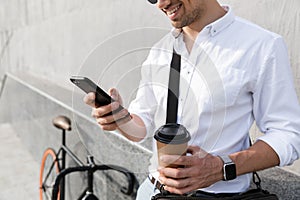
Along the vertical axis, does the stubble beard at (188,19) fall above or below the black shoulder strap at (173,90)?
above

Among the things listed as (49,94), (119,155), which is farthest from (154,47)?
(49,94)

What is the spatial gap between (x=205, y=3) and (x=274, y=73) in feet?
1.16

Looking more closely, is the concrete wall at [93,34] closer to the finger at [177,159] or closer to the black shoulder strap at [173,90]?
the black shoulder strap at [173,90]

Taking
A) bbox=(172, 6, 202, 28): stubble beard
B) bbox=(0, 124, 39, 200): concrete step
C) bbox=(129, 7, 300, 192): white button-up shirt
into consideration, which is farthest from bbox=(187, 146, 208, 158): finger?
bbox=(0, 124, 39, 200): concrete step

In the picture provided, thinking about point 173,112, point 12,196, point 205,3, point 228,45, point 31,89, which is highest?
point 205,3

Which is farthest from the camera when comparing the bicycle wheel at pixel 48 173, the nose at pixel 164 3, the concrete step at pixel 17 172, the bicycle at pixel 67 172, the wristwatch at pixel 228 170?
the concrete step at pixel 17 172

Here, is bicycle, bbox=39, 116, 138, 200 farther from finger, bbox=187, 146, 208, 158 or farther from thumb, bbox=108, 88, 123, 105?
finger, bbox=187, 146, 208, 158

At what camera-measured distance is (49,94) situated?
4.54m

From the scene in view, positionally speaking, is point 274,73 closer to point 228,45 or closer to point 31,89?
point 228,45

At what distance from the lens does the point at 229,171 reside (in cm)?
113

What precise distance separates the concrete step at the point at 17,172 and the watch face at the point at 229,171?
3868 mm

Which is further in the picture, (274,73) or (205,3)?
(205,3)

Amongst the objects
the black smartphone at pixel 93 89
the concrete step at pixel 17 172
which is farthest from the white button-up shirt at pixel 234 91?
the concrete step at pixel 17 172

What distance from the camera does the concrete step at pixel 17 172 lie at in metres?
4.60
